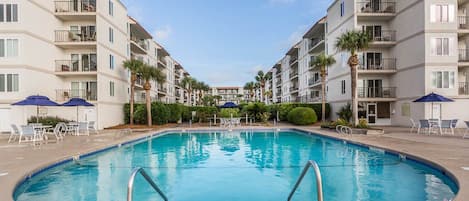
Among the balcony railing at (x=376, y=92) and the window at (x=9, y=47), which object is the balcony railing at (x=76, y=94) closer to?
the window at (x=9, y=47)

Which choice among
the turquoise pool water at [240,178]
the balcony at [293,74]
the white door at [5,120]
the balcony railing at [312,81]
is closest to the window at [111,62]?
the white door at [5,120]

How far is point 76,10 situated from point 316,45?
87.3 feet

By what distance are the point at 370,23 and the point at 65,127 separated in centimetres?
2703

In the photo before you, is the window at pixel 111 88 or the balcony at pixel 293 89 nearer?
the window at pixel 111 88

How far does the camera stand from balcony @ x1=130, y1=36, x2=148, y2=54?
35.4 metres

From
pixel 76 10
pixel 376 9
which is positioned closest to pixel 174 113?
pixel 76 10

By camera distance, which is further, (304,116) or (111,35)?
(111,35)

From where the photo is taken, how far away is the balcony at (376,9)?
26.1 m

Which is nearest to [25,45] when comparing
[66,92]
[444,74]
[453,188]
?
[66,92]

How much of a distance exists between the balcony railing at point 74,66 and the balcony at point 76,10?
3952mm

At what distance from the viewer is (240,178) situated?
9.02 metres

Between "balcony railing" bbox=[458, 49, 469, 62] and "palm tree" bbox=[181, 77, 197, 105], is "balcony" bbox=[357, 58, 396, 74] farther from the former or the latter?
"palm tree" bbox=[181, 77, 197, 105]

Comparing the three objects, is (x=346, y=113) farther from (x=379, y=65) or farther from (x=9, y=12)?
(x=9, y=12)

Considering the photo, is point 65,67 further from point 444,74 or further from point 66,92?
point 444,74
